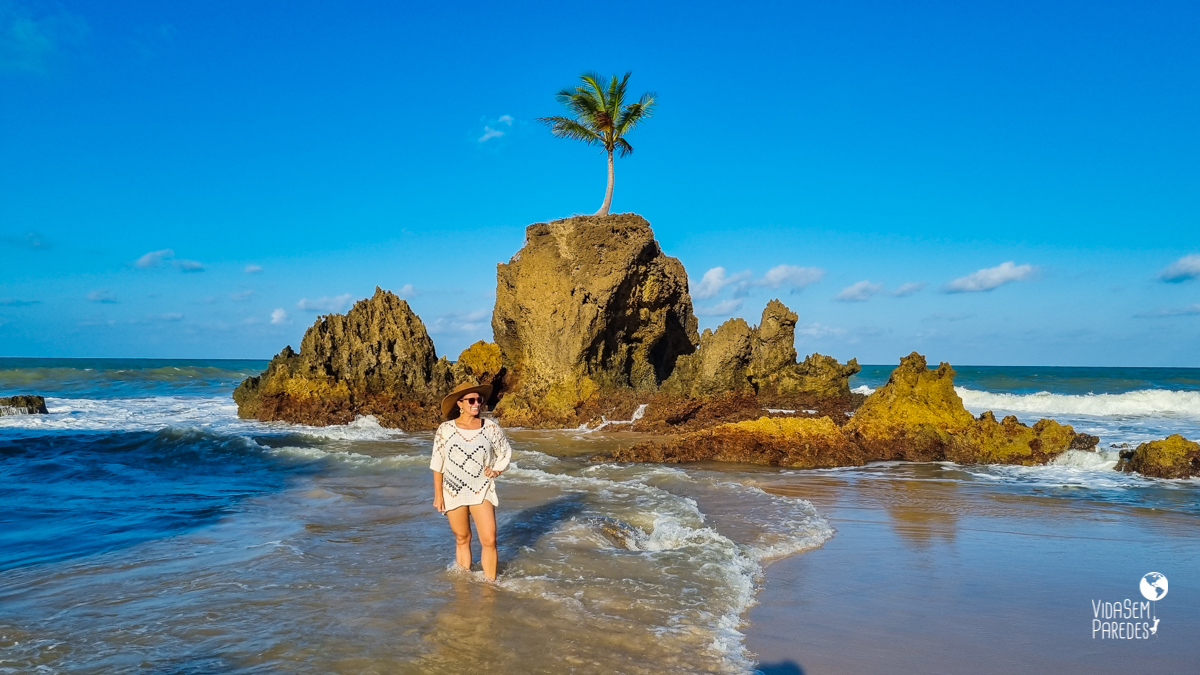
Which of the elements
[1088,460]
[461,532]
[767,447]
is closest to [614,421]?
[767,447]

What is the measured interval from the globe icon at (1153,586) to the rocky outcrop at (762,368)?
1446 centimetres

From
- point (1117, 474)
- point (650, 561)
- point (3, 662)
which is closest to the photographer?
point (3, 662)

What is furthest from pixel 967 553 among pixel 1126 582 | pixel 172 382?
pixel 172 382

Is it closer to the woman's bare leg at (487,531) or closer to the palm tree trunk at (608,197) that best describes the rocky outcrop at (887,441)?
the woman's bare leg at (487,531)

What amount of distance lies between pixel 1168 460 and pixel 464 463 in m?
11.4

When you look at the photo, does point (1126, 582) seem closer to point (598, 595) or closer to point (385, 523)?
point (598, 595)

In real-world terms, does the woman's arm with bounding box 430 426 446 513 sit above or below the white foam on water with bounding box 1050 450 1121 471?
above

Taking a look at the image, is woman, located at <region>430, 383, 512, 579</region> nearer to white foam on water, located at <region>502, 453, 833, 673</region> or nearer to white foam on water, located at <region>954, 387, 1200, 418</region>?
white foam on water, located at <region>502, 453, 833, 673</region>

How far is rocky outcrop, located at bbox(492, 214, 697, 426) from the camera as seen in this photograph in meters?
19.9

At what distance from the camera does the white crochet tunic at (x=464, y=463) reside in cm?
589

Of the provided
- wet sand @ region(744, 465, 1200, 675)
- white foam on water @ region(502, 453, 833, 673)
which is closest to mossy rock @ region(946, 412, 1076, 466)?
wet sand @ region(744, 465, 1200, 675)

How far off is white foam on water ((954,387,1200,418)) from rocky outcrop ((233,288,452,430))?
2261 cm

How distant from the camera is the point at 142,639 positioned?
15.3 ft

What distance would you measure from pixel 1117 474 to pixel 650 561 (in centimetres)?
932
